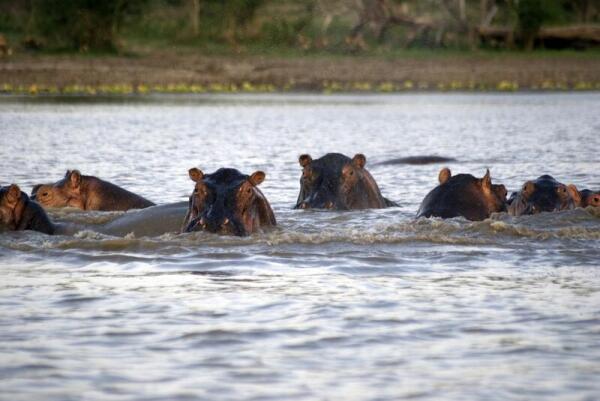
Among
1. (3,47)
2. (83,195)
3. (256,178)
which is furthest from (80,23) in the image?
(256,178)

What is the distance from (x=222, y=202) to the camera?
313 inches

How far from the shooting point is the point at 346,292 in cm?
677

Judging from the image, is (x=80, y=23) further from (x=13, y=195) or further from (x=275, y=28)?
(x=13, y=195)

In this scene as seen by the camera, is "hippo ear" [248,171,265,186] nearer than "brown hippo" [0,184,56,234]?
Yes

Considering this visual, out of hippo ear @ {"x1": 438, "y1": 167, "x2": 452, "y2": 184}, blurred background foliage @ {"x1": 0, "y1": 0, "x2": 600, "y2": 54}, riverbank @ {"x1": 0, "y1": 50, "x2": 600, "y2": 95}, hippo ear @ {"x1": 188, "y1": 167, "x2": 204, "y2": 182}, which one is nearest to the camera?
hippo ear @ {"x1": 188, "y1": 167, "x2": 204, "y2": 182}

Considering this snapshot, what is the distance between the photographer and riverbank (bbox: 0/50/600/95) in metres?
47.8

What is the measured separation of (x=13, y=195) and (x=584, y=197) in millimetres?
3825

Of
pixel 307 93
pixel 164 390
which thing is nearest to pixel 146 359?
pixel 164 390

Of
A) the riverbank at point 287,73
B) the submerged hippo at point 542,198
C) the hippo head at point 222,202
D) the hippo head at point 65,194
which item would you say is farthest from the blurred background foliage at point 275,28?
the hippo head at point 222,202

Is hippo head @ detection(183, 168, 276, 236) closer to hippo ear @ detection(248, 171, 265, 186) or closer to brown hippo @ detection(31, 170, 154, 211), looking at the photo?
hippo ear @ detection(248, 171, 265, 186)

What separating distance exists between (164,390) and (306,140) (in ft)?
63.5

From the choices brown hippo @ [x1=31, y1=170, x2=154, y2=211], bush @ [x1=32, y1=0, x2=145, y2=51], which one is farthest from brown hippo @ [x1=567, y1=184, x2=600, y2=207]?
bush @ [x1=32, y1=0, x2=145, y2=51]

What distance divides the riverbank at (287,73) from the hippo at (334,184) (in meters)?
37.5

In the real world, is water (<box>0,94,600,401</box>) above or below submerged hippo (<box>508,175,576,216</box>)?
below
